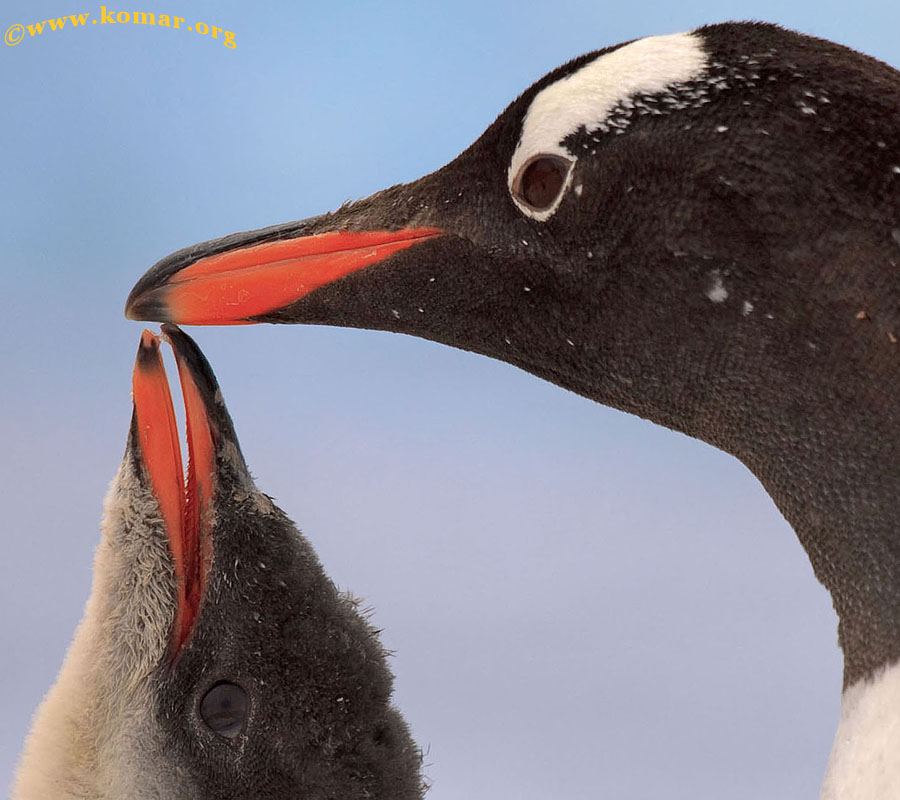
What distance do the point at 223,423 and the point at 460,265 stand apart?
0.34 m

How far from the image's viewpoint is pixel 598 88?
979mm

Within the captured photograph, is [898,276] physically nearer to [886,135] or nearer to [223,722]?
[886,135]

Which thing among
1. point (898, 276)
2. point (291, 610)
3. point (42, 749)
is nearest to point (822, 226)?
point (898, 276)

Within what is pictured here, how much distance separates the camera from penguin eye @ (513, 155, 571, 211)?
997 mm

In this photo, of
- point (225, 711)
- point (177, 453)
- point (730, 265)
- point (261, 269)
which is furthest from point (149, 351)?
point (730, 265)

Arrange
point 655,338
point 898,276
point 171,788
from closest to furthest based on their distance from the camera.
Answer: point 898,276
point 655,338
point 171,788

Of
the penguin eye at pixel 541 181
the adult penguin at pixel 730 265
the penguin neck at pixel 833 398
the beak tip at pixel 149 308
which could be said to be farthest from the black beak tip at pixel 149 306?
the penguin neck at pixel 833 398

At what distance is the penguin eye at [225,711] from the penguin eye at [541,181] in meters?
0.55

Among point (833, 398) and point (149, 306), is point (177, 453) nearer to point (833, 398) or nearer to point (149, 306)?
point (149, 306)

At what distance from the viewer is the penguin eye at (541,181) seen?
1.00m

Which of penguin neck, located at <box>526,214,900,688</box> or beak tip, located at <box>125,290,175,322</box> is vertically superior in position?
beak tip, located at <box>125,290,175,322</box>

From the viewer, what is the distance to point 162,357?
51.3 inches

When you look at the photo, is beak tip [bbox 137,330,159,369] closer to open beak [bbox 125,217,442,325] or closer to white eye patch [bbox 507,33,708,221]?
open beak [bbox 125,217,442,325]

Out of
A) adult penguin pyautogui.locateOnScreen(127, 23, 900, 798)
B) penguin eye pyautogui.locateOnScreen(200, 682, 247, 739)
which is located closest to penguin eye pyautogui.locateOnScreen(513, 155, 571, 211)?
adult penguin pyautogui.locateOnScreen(127, 23, 900, 798)
